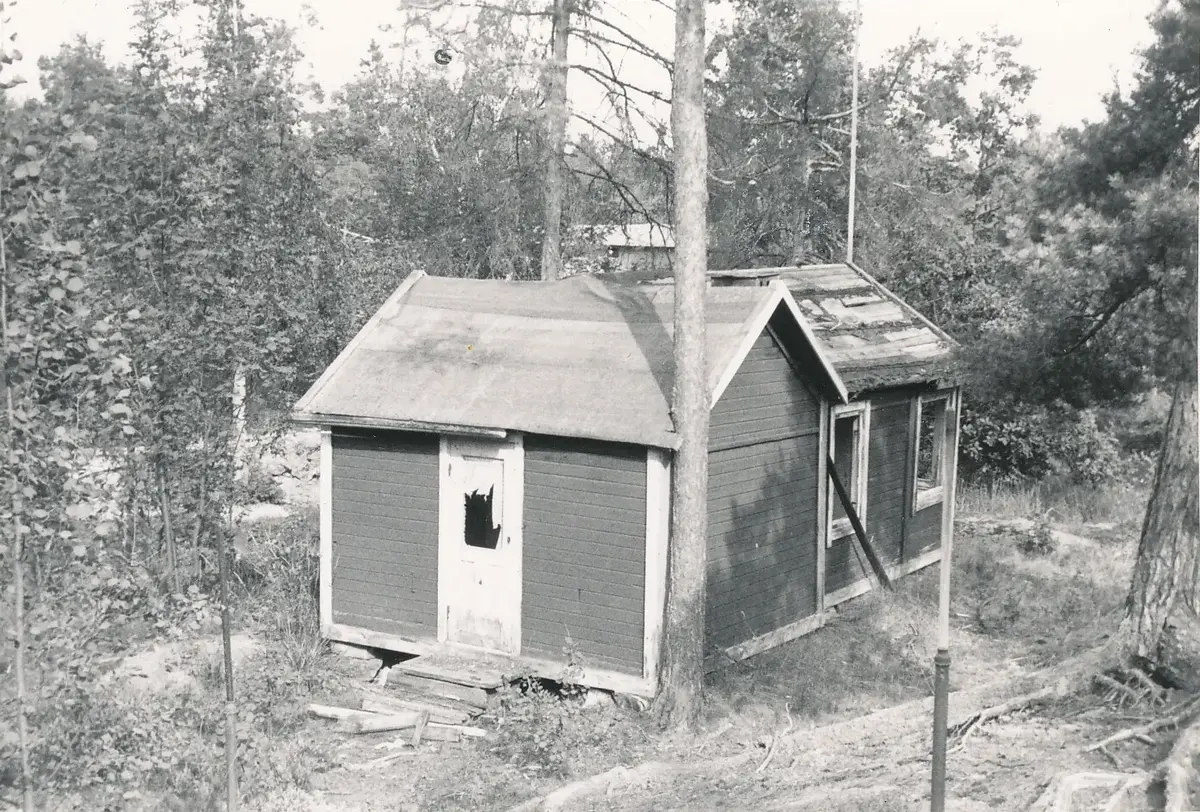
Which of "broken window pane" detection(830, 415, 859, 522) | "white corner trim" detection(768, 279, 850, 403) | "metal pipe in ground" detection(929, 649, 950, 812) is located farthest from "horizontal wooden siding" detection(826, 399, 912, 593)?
"metal pipe in ground" detection(929, 649, 950, 812)

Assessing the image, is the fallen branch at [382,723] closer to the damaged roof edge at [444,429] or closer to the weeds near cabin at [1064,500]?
the damaged roof edge at [444,429]

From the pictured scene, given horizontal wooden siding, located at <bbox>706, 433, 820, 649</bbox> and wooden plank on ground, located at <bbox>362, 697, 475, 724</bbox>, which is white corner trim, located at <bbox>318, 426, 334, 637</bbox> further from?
horizontal wooden siding, located at <bbox>706, 433, 820, 649</bbox>

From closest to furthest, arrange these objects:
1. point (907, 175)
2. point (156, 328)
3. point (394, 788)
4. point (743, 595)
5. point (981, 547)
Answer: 1. point (394, 788)
2. point (743, 595)
3. point (156, 328)
4. point (981, 547)
5. point (907, 175)

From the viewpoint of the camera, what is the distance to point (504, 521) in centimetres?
1162

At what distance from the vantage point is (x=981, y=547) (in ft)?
55.9

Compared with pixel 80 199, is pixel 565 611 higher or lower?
lower

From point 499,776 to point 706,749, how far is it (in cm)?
A: 180

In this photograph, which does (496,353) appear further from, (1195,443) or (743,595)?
(1195,443)

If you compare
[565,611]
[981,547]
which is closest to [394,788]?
[565,611]

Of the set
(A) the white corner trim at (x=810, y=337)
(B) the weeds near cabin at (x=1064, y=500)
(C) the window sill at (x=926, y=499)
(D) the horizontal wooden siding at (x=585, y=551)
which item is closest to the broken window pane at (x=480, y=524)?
(D) the horizontal wooden siding at (x=585, y=551)

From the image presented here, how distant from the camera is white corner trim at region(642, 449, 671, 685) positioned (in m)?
10.7

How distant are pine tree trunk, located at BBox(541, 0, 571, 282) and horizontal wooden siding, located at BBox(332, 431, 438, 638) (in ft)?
27.3

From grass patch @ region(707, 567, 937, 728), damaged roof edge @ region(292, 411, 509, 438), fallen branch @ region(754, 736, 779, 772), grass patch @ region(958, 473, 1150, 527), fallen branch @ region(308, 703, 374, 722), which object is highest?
damaged roof edge @ region(292, 411, 509, 438)

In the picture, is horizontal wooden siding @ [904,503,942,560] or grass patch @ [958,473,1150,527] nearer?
horizontal wooden siding @ [904,503,942,560]
